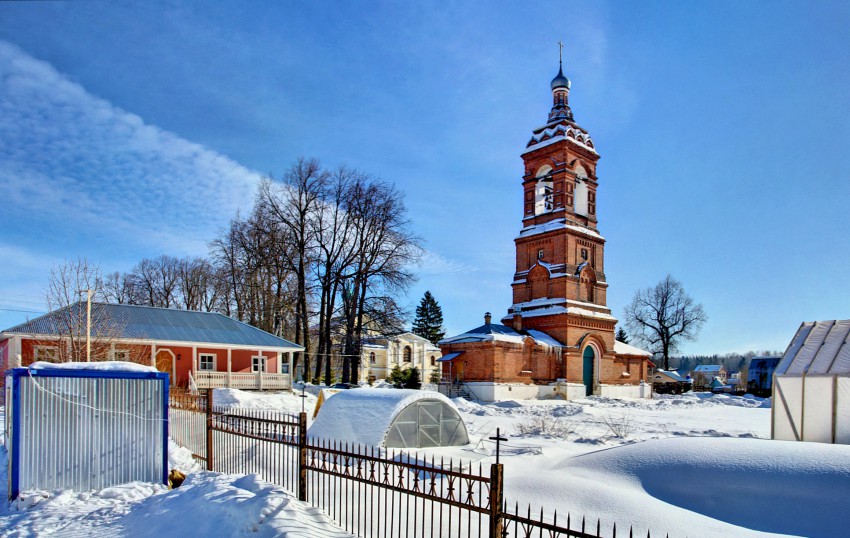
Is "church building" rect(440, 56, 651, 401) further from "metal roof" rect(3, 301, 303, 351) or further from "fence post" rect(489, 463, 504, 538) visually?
"fence post" rect(489, 463, 504, 538)

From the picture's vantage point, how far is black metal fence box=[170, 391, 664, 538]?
19.1 ft

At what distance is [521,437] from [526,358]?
19.5 metres

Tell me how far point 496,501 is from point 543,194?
120 feet

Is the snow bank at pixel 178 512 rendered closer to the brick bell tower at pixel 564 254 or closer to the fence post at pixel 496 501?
the fence post at pixel 496 501

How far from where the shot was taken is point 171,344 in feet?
87.8

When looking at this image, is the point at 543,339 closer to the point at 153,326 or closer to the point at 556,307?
the point at 556,307

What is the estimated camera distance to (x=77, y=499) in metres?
8.74

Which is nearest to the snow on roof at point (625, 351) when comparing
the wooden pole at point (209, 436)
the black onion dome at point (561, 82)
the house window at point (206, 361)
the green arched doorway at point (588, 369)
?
the green arched doorway at point (588, 369)

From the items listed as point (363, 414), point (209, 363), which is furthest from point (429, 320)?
point (363, 414)

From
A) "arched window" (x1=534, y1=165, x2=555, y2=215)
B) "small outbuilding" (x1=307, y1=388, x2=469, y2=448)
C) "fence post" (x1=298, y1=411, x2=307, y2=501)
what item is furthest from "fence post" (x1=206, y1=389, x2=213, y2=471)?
"arched window" (x1=534, y1=165, x2=555, y2=215)

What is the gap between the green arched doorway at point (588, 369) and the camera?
125 ft

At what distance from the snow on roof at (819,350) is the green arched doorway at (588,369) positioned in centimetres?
2414

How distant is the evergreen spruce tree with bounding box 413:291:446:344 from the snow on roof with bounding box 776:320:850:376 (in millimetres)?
55475

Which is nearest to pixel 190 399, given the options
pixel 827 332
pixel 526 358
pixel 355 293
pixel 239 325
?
pixel 827 332
